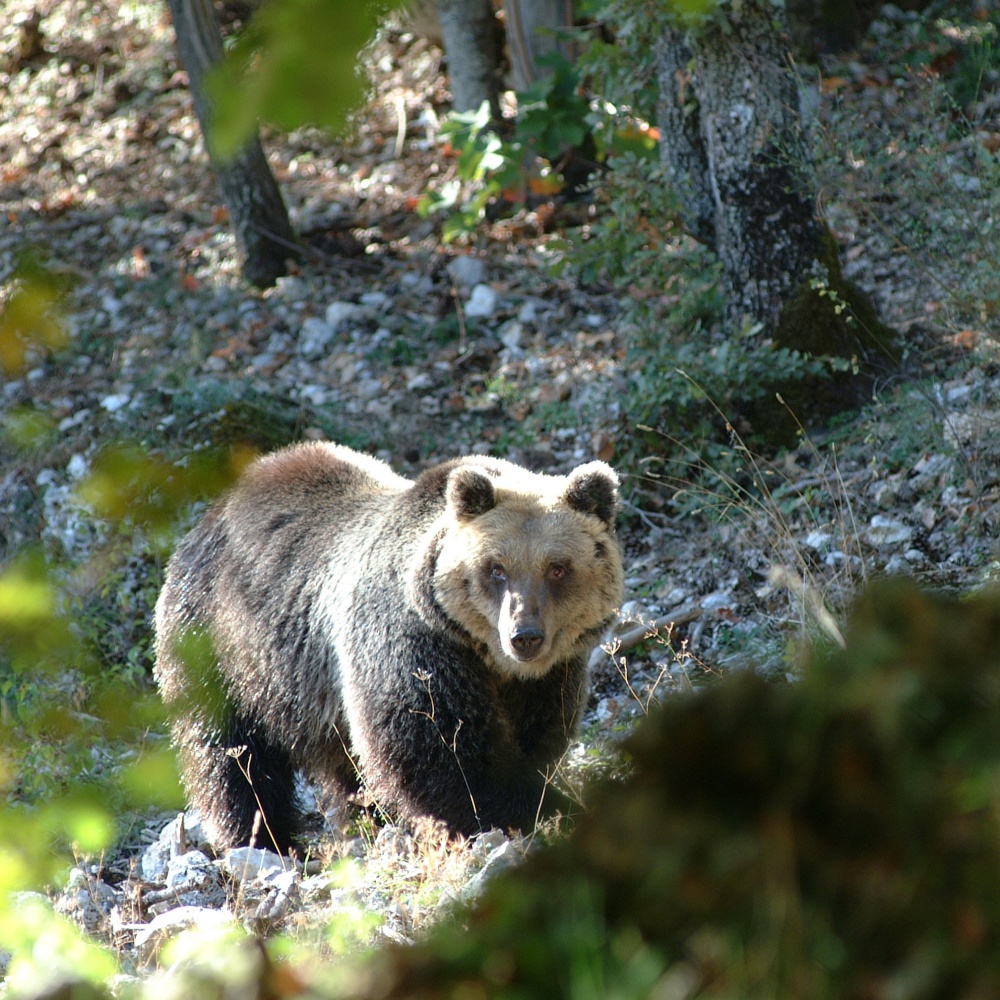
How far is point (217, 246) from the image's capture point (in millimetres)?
11500

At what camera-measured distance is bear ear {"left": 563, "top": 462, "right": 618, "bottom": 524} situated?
485 cm

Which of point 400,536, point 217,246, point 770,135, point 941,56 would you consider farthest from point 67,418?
point 941,56

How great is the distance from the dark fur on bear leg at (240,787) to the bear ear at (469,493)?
1581 mm

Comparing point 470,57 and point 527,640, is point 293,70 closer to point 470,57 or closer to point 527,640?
point 527,640

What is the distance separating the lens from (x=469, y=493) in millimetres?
4738

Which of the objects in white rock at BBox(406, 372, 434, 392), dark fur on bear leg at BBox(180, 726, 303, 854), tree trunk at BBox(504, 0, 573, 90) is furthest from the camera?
tree trunk at BBox(504, 0, 573, 90)

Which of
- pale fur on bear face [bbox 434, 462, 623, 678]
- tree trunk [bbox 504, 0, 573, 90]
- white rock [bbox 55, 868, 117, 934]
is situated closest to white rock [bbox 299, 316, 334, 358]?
tree trunk [bbox 504, 0, 573, 90]

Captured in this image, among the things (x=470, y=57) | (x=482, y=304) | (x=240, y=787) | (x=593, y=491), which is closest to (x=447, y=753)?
(x=593, y=491)

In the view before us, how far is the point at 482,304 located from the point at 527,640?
5.95 m

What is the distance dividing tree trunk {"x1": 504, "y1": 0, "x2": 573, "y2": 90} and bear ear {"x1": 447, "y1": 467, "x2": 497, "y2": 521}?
23.1 feet

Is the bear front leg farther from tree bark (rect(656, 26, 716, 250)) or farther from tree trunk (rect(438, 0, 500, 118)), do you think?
tree trunk (rect(438, 0, 500, 118))

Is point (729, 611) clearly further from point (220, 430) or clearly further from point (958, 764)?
point (958, 764)

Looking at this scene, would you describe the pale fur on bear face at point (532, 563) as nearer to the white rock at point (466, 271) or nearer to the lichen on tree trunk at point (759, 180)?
the lichen on tree trunk at point (759, 180)

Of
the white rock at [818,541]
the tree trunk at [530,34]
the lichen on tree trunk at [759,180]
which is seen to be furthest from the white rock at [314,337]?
the white rock at [818,541]
